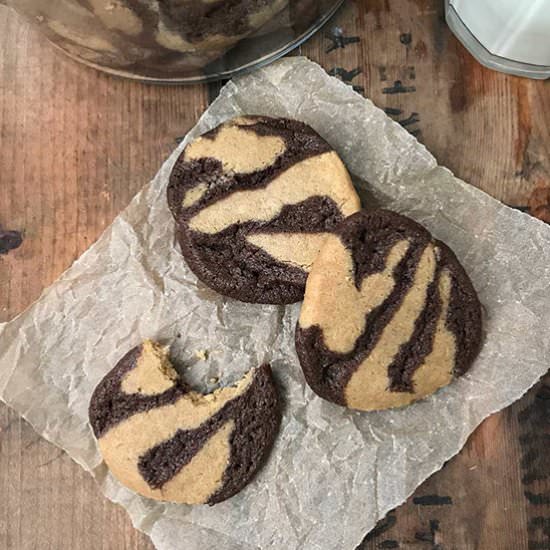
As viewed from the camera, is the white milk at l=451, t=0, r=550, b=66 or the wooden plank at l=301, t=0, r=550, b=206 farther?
the wooden plank at l=301, t=0, r=550, b=206

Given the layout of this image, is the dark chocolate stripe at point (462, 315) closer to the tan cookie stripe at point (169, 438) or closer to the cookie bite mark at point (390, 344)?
the cookie bite mark at point (390, 344)

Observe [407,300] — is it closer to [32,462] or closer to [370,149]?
[370,149]

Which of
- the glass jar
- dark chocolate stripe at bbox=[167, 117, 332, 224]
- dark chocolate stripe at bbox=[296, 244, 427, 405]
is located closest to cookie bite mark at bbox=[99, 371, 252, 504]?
dark chocolate stripe at bbox=[296, 244, 427, 405]

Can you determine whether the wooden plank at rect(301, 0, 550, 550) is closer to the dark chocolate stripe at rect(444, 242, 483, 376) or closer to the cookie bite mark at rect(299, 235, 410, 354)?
the dark chocolate stripe at rect(444, 242, 483, 376)

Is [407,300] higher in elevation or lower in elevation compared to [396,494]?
higher

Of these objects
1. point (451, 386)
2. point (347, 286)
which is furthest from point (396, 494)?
point (347, 286)
